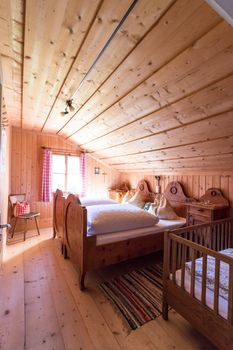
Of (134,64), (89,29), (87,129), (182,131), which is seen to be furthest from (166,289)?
(87,129)

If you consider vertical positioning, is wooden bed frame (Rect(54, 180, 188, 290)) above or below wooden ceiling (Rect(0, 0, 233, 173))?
below

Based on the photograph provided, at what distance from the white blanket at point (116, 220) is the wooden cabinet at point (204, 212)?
1.74 feet

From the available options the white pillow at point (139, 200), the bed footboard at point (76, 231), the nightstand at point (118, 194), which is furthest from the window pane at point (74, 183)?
the bed footboard at point (76, 231)

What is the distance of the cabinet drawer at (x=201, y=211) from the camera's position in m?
2.42

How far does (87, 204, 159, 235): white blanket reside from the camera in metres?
2.20

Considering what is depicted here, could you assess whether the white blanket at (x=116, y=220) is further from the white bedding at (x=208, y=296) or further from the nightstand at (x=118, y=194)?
the nightstand at (x=118, y=194)

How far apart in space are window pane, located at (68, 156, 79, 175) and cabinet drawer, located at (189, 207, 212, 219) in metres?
2.97

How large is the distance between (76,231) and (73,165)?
263 cm

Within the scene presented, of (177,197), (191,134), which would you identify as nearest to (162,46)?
(191,134)

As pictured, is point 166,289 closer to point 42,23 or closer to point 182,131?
point 182,131

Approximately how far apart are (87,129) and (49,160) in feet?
4.68

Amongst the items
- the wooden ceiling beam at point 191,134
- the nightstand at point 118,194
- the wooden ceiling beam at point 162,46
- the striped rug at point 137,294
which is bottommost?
the striped rug at point 137,294

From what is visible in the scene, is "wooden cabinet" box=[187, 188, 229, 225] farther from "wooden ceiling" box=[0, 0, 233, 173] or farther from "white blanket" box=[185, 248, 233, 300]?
"white blanket" box=[185, 248, 233, 300]

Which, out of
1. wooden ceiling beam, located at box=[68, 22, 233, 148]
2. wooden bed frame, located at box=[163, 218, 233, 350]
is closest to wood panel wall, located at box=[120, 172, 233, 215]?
wooden bed frame, located at box=[163, 218, 233, 350]
